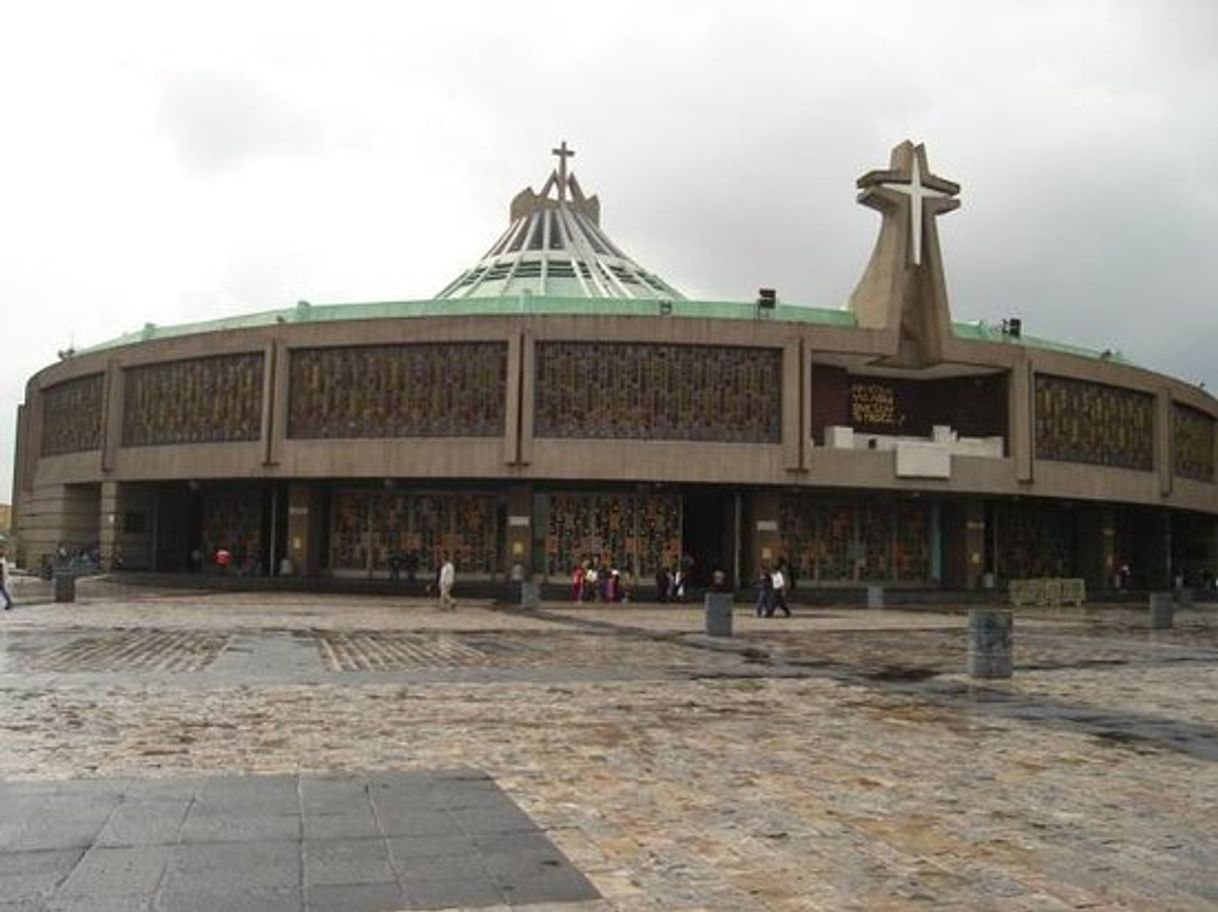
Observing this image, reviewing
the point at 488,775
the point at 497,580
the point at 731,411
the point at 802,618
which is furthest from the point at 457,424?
the point at 488,775

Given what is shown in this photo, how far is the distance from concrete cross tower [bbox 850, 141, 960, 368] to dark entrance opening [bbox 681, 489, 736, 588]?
339 inches

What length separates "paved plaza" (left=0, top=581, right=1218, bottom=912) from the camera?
5.60m

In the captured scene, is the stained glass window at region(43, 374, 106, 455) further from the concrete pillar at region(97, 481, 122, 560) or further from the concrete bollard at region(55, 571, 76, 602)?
the concrete bollard at region(55, 571, 76, 602)

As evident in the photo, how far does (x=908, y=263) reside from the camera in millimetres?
43844

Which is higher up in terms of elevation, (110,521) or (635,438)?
(635,438)

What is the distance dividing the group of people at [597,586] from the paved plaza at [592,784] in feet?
69.5

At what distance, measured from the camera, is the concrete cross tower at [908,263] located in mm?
43312

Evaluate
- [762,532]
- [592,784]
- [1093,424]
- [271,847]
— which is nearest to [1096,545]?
[1093,424]

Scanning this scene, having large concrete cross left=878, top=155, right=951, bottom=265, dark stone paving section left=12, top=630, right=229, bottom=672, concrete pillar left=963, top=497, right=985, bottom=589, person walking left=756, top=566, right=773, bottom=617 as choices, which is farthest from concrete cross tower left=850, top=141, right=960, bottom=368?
dark stone paving section left=12, top=630, right=229, bottom=672

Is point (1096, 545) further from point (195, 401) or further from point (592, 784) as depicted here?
point (592, 784)

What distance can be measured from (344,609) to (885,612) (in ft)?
52.8

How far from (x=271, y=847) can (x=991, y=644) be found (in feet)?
38.8

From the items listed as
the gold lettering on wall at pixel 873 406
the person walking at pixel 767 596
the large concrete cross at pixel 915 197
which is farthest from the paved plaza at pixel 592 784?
the gold lettering on wall at pixel 873 406

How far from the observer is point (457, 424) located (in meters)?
40.8
